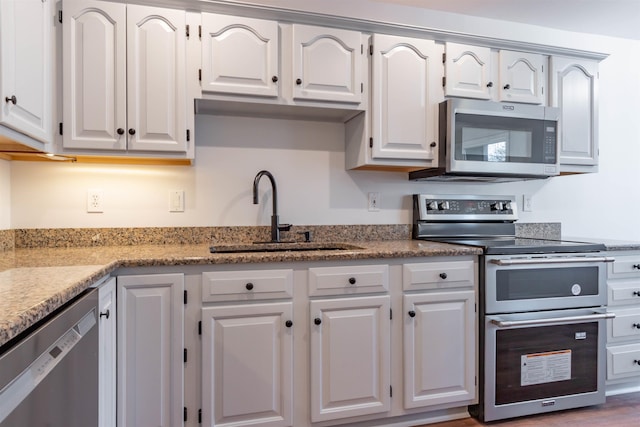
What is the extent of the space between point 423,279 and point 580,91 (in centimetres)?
170

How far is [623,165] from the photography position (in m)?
2.99

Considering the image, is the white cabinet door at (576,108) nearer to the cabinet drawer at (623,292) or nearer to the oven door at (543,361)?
the cabinet drawer at (623,292)

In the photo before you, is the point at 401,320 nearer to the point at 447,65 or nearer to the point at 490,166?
the point at 490,166

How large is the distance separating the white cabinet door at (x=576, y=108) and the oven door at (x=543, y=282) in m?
0.73

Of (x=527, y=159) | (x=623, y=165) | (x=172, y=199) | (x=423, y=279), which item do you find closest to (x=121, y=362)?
(x=172, y=199)

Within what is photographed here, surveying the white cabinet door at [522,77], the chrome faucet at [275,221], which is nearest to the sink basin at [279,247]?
the chrome faucet at [275,221]

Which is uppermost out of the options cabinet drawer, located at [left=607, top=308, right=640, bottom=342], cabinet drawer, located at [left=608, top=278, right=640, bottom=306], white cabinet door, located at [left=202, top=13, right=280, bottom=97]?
white cabinet door, located at [left=202, top=13, right=280, bottom=97]

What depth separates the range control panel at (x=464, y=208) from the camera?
2.50 m

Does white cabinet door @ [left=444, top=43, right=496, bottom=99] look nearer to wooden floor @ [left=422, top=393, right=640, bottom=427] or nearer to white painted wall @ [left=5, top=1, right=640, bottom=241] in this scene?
white painted wall @ [left=5, top=1, right=640, bottom=241]

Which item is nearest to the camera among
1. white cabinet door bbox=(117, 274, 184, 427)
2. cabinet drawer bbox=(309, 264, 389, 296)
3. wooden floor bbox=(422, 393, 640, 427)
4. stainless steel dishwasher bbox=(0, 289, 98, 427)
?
stainless steel dishwasher bbox=(0, 289, 98, 427)

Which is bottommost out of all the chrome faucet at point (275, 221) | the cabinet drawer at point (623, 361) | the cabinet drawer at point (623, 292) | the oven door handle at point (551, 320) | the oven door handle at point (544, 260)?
the cabinet drawer at point (623, 361)

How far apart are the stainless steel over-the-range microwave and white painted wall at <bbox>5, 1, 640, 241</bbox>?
0.40 meters

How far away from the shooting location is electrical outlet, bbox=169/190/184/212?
7.13ft

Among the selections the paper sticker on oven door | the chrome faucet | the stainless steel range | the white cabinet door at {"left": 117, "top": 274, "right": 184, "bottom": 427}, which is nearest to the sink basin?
the chrome faucet
